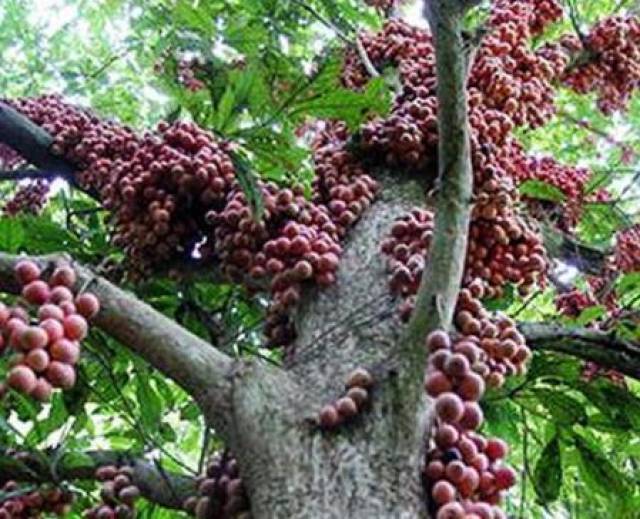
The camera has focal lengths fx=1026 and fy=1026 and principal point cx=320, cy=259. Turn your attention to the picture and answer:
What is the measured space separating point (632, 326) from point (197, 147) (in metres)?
1.27

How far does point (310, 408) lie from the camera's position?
2.01 metres

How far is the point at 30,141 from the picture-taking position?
3207 mm

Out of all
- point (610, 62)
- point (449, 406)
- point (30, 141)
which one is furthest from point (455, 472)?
point (610, 62)

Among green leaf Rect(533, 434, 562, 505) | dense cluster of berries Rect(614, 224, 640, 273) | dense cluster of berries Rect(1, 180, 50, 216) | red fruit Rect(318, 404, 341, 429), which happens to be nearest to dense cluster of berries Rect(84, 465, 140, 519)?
red fruit Rect(318, 404, 341, 429)

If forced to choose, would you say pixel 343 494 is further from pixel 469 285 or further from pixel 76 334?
pixel 469 285

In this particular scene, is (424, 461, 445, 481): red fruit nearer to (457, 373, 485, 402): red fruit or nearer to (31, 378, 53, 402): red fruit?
(457, 373, 485, 402): red fruit

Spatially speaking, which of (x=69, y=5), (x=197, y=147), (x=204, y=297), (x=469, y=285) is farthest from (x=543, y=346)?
(x=69, y=5)

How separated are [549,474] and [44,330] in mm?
1581

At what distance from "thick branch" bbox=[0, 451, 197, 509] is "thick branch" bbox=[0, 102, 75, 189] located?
41.4 inches

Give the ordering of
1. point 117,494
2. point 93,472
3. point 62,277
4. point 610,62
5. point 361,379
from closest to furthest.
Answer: point 62,277 → point 361,379 → point 117,494 → point 93,472 → point 610,62

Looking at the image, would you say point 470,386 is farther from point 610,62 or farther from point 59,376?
Result: point 610,62

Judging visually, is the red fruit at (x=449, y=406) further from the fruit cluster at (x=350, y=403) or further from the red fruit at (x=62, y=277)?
the red fruit at (x=62, y=277)

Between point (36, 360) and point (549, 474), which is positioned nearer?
point (36, 360)

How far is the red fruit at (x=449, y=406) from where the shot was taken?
1.75 metres
